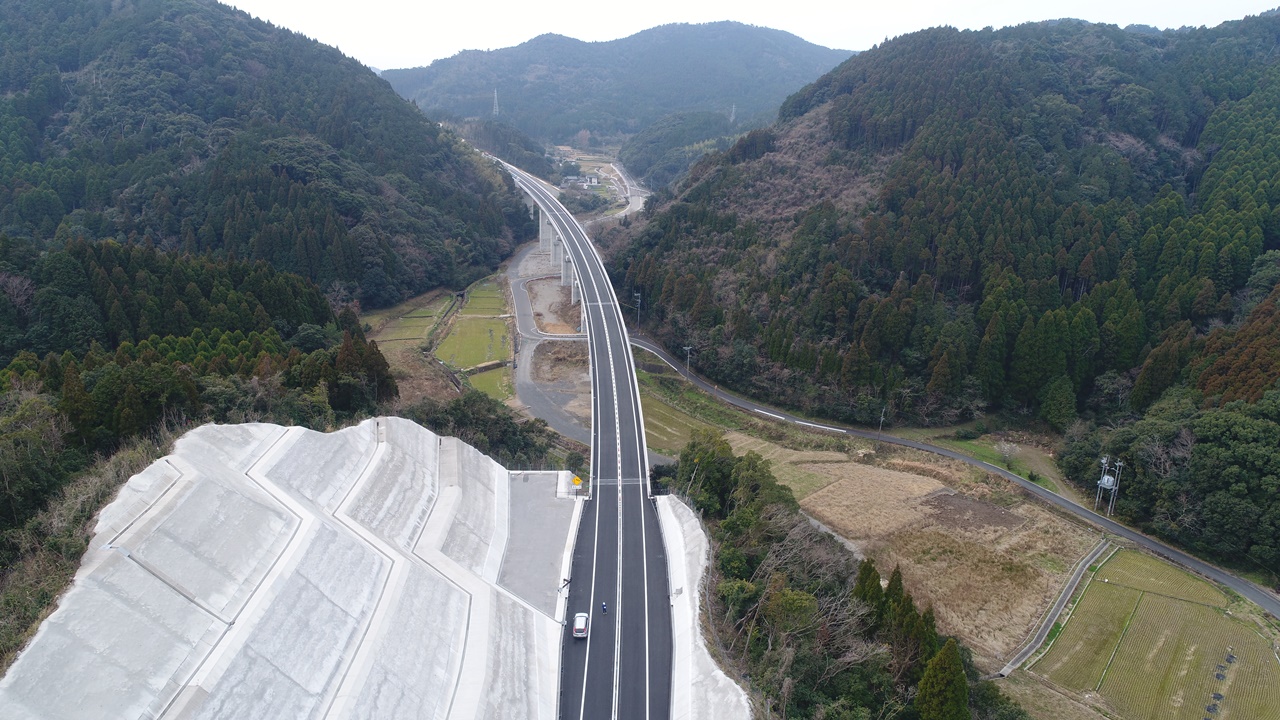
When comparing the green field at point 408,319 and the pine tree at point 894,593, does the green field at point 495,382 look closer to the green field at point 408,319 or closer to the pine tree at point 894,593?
the green field at point 408,319

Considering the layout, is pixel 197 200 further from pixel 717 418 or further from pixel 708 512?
pixel 708 512

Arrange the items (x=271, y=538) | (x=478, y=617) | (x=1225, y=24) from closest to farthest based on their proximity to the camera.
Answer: (x=271, y=538), (x=478, y=617), (x=1225, y=24)

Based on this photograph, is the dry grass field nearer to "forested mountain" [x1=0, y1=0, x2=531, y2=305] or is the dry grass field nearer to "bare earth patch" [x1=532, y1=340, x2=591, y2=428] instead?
"bare earth patch" [x1=532, y1=340, x2=591, y2=428]

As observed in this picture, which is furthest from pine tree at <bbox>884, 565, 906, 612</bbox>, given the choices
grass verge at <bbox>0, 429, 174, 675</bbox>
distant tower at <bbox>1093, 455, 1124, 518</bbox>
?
grass verge at <bbox>0, 429, 174, 675</bbox>

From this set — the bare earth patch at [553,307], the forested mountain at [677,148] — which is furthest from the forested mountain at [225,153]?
the forested mountain at [677,148]

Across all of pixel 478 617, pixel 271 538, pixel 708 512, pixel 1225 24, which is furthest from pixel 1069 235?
pixel 271 538
